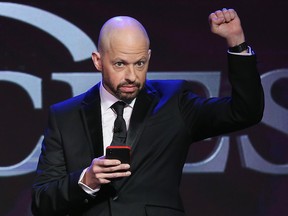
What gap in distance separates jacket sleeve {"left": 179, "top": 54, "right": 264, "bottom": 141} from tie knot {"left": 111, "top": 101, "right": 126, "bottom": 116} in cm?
19

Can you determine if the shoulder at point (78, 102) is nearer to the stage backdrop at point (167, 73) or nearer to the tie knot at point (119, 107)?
the tie knot at point (119, 107)

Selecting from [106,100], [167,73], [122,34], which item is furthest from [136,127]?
[167,73]

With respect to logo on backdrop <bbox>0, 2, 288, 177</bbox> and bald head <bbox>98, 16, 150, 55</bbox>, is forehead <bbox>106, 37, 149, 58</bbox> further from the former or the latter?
logo on backdrop <bbox>0, 2, 288, 177</bbox>

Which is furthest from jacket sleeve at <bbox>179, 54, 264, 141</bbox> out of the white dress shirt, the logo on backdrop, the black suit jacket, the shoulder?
the logo on backdrop

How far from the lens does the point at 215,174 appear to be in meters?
3.27

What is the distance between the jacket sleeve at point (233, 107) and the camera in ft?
6.43

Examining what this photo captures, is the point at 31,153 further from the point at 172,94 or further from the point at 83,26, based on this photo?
the point at 172,94

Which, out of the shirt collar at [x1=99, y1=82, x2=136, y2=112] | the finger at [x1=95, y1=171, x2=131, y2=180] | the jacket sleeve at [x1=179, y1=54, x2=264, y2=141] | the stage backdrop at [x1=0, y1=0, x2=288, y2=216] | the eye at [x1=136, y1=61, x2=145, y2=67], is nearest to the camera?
the finger at [x1=95, y1=171, x2=131, y2=180]

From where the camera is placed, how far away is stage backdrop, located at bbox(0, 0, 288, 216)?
10.7ft

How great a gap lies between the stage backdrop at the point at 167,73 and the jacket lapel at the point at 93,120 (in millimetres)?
1046

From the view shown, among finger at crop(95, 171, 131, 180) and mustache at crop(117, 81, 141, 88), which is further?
mustache at crop(117, 81, 141, 88)

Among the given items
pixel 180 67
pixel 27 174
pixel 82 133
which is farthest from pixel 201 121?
pixel 27 174

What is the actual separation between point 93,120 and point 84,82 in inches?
44.5

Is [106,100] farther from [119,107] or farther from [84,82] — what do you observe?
[84,82]
